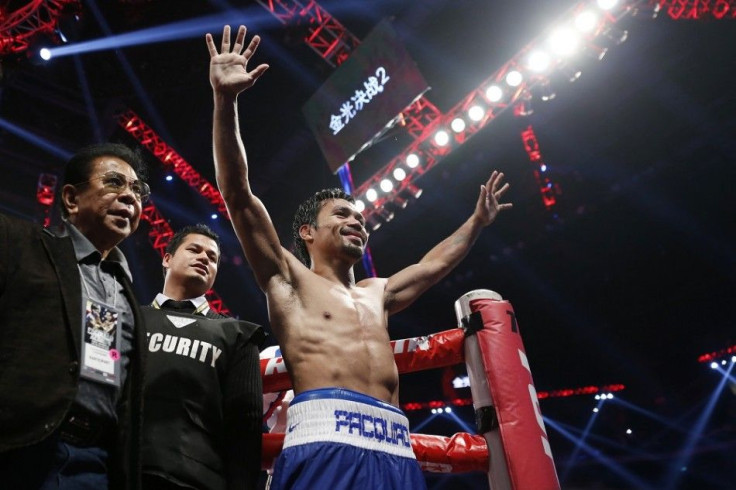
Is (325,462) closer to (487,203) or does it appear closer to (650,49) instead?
(487,203)

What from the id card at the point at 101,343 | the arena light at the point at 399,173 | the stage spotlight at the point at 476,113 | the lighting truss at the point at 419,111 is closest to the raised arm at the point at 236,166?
the id card at the point at 101,343

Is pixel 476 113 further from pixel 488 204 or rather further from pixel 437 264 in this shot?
pixel 437 264

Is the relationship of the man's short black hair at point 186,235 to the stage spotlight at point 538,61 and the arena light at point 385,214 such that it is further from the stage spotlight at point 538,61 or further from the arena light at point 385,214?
the arena light at point 385,214

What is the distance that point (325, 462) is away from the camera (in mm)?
1482

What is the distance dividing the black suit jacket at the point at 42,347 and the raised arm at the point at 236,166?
0.59 m

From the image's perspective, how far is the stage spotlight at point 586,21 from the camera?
5574mm

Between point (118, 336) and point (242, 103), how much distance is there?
8.59 metres

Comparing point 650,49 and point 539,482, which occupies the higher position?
point 650,49

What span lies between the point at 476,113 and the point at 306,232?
505cm

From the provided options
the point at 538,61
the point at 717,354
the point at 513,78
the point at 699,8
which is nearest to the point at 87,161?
A: the point at 538,61

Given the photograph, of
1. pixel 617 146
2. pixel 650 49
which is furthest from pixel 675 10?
pixel 617 146

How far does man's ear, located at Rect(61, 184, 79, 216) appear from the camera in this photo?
142 centimetres

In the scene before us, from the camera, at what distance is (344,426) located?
5.10ft

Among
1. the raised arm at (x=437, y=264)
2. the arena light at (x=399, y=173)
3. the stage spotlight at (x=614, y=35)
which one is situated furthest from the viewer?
the arena light at (x=399, y=173)
